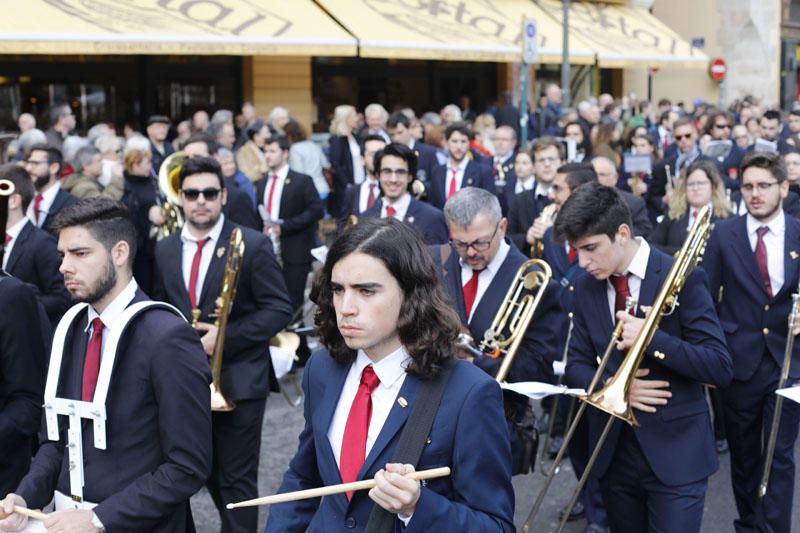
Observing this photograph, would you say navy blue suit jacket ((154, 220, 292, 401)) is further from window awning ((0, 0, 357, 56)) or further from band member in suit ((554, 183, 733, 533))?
window awning ((0, 0, 357, 56))

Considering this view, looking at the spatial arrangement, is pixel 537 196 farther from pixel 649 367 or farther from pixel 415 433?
pixel 415 433

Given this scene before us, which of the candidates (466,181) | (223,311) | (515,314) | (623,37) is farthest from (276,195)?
(623,37)

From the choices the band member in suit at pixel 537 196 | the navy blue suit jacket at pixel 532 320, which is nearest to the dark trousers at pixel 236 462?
the navy blue suit jacket at pixel 532 320

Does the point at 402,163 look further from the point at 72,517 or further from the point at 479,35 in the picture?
the point at 479,35

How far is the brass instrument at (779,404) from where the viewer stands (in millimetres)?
5656

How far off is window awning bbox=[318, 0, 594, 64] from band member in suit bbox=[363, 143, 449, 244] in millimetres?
9175

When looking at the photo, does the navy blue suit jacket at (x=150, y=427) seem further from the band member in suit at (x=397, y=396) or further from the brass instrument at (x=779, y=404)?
the brass instrument at (x=779, y=404)

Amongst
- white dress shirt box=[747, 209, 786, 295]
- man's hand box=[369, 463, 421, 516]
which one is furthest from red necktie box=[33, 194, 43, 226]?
man's hand box=[369, 463, 421, 516]

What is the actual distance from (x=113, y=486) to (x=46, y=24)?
11160 mm

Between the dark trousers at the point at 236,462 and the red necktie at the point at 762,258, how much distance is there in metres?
2.91

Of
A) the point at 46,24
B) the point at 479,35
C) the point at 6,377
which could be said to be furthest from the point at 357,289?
the point at 479,35

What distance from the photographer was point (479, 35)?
1927cm

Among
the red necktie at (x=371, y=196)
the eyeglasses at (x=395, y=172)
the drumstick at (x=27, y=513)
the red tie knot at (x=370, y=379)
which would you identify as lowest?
the drumstick at (x=27, y=513)

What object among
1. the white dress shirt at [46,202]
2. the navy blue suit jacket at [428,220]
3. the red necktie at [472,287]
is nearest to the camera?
the red necktie at [472,287]
